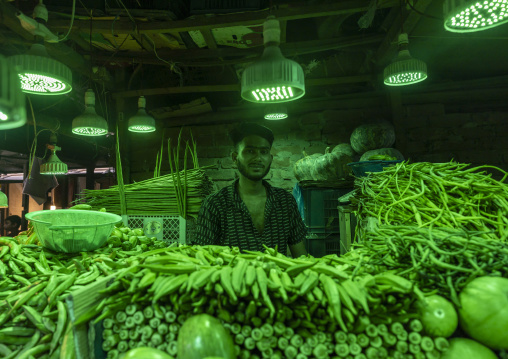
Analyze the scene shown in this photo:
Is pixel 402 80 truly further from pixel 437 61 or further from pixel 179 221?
pixel 179 221

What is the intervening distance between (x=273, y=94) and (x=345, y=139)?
3975 millimetres

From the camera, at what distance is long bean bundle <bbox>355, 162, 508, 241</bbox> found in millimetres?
A: 1862

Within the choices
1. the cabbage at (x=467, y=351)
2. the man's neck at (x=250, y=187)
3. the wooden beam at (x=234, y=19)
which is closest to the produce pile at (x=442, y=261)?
the cabbage at (x=467, y=351)

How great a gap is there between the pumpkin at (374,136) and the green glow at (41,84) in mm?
4530

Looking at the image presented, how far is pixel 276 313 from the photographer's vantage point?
3.51 feet

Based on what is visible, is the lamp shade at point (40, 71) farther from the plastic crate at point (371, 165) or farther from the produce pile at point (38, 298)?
the plastic crate at point (371, 165)

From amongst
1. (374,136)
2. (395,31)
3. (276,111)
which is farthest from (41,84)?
(374,136)

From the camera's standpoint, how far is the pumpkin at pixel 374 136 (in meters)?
5.18

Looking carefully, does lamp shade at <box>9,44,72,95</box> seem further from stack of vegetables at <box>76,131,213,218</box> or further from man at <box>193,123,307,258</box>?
man at <box>193,123,307,258</box>

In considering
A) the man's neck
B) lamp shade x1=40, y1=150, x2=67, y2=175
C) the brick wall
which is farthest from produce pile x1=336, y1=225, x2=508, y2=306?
lamp shade x1=40, y1=150, x2=67, y2=175

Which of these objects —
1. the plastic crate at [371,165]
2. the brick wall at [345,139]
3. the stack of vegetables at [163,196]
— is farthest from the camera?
the brick wall at [345,139]

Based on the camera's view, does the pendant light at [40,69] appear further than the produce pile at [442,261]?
Yes

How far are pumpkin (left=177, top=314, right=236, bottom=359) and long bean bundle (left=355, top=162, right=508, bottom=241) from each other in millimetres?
1389

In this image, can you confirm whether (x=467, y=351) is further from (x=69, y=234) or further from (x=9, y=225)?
(x=9, y=225)
